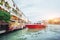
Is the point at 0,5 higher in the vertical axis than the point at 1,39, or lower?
higher

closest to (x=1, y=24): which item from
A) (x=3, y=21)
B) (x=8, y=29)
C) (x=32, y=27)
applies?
(x=3, y=21)

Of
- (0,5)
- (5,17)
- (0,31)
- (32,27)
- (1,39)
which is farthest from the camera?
(32,27)

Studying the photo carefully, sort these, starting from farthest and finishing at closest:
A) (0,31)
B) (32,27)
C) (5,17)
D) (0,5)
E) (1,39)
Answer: (32,27)
(0,5)
(5,17)
(0,31)
(1,39)

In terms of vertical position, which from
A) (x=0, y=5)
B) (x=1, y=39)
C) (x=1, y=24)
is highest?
(x=0, y=5)

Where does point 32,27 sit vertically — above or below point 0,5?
below

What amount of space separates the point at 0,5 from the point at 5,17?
198cm

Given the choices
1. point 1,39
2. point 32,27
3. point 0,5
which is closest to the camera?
point 1,39

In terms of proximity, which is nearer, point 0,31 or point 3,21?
point 0,31

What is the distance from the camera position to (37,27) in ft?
86.2

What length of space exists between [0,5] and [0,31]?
3.56 m

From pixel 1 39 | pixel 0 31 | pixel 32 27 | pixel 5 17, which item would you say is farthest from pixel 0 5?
pixel 32 27

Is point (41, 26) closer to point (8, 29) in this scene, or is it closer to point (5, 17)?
point (8, 29)

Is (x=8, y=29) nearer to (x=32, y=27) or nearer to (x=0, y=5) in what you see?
(x=0, y=5)

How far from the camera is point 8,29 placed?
16266 mm
